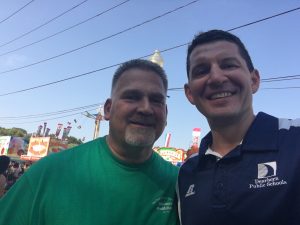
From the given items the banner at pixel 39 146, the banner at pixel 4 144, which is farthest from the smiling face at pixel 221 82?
the banner at pixel 4 144

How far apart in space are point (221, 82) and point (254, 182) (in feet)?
2.42

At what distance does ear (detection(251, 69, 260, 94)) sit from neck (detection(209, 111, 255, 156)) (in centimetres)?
25

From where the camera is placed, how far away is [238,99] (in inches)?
97.3

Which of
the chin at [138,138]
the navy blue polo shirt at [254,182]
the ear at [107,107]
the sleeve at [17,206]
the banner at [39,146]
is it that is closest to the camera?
the navy blue polo shirt at [254,182]

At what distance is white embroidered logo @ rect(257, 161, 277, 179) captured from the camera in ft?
6.84

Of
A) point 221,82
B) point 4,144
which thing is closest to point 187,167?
point 221,82

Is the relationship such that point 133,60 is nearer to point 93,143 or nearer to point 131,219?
point 93,143

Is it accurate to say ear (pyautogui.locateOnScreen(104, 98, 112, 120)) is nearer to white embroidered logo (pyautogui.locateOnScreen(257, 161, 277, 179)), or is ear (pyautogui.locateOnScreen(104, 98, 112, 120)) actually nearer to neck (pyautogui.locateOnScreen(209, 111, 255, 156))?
neck (pyautogui.locateOnScreen(209, 111, 255, 156))

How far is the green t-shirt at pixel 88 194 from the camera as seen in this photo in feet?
7.87

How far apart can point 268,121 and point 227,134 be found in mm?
298

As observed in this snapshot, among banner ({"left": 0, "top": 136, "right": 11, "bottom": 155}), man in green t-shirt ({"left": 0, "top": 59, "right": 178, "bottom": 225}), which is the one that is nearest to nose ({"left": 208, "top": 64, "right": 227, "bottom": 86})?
man in green t-shirt ({"left": 0, "top": 59, "right": 178, "bottom": 225})

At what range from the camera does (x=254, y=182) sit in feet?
6.97

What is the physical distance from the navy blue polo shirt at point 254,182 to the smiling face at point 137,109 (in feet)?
1.66

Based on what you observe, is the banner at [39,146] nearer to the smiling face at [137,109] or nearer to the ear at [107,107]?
the ear at [107,107]
